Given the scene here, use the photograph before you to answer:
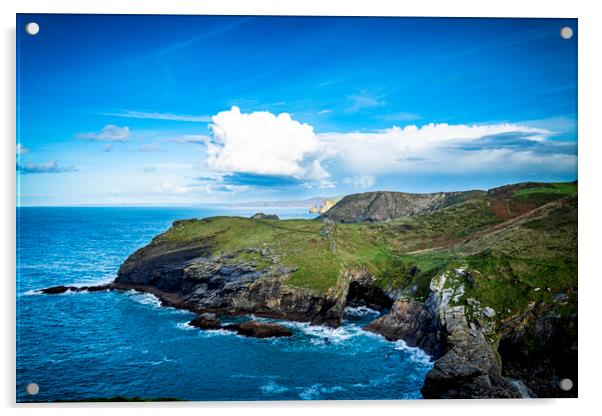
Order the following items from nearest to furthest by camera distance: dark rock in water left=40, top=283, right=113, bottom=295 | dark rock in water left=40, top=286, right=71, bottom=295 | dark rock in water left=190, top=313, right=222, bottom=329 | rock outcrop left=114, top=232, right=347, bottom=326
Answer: dark rock in water left=190, top=313, right=222, bottom=329, dark rock in water left=40, top=286, right=71, bottom=295, dark rock in water left=40, top=283, right=113, bottom=295, rock outcrop left=114, top=232, right=347, bottom=326

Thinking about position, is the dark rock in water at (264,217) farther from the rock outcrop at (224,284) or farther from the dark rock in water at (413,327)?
the dark rock in water at (413,327)

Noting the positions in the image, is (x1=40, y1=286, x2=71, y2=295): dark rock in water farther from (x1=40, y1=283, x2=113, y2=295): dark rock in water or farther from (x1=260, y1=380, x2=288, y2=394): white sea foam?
(x1=260, y1=380, x2=288, y2=394): white sea foam

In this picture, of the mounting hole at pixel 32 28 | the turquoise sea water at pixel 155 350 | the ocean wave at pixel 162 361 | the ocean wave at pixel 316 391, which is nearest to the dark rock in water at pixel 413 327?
the turquoise sea water at pixel 155 350

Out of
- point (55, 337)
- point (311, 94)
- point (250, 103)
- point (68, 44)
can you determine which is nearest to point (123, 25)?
point (68, 44)

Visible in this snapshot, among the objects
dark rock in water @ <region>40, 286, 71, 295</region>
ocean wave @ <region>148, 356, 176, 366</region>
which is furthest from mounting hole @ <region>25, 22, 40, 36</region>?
dark rock in water @ <region>40, 286, 71, 295</region>

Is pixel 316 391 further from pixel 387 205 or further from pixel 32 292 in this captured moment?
pixel 32 292
